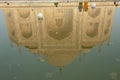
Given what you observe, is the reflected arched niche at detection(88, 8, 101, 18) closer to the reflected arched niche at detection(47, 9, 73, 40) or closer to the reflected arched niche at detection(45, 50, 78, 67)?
the reflected arched niche at detection(47, 9, 73, 40)

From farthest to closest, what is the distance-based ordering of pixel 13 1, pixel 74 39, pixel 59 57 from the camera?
pixel 13 1 < pixel 74 39 < pixel 59 57

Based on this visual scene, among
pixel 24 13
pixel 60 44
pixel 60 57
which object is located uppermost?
pixel 24 13

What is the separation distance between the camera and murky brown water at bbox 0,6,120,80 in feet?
22.2

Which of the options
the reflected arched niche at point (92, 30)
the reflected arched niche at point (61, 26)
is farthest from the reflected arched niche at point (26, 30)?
the reflected arched niche at point (92, 30)

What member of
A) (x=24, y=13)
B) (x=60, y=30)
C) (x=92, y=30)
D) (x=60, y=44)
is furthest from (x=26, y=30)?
(x=92, y=30)

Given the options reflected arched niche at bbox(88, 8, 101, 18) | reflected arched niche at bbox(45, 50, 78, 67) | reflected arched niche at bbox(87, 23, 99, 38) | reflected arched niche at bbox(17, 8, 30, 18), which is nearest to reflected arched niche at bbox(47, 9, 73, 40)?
reflected arched niche at bbox(87, 23, 99, 38)

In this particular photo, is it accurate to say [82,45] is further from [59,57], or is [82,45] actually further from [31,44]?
[31,44]

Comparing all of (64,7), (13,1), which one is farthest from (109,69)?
(13,1)

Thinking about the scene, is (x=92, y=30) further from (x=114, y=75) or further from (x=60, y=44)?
(x=114, y=75)

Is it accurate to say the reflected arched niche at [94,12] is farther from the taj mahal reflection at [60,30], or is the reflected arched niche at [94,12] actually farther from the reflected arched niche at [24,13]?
the reflected arched niche at [24,13]

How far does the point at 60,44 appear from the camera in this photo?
941cm

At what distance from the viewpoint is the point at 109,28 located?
36.8ft

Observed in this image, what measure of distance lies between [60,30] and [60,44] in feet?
6.86

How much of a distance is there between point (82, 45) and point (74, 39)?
772 millimetres
